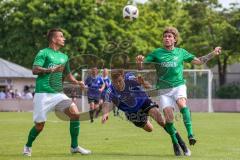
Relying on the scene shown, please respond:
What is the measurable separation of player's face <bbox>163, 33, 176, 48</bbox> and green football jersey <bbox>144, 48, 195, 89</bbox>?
118 millimetres

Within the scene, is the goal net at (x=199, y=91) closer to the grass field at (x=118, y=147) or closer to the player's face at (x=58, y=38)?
the grass field at (x=118, y=147)

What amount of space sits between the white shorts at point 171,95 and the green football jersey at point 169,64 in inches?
3.1

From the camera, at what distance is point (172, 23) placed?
211 feet

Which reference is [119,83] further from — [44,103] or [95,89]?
[95,89]

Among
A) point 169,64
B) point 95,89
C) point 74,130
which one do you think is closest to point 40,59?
point 74,130

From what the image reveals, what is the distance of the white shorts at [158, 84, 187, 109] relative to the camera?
12.9m

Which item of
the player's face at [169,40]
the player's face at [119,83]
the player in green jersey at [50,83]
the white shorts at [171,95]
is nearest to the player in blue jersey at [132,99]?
the player's face at [119,83]

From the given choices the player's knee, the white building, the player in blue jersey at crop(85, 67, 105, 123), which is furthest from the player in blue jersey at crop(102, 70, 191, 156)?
the white building

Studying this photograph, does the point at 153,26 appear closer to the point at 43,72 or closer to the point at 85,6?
the point at 85,6

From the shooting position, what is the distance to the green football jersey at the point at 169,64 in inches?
508

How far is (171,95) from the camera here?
1295 centimetres

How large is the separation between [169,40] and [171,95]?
105 cm

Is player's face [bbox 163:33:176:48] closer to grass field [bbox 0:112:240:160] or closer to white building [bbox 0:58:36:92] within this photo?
grass field [bbox 0:112:240:160]

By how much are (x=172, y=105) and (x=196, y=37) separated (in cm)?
4857
